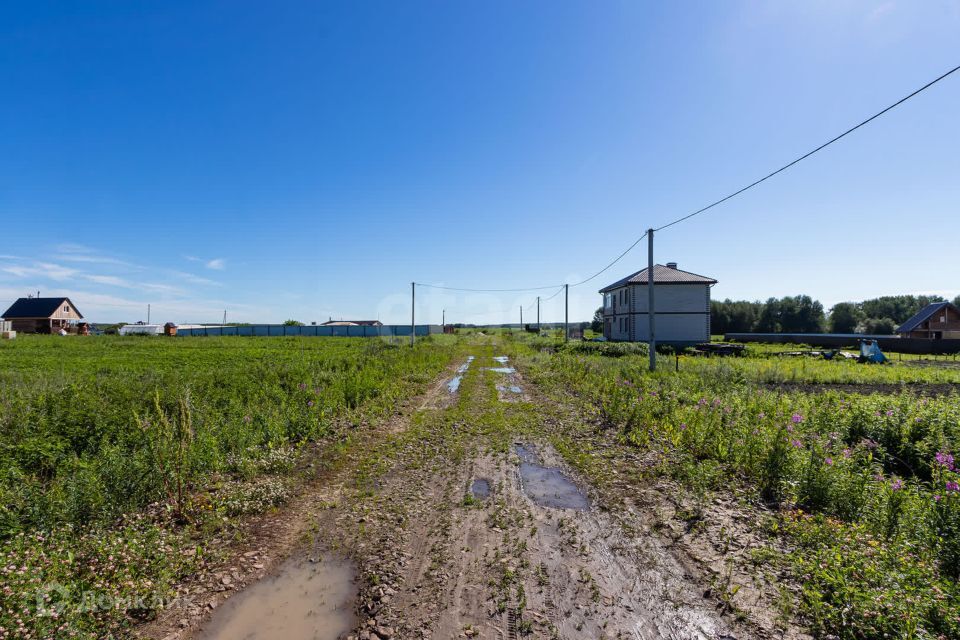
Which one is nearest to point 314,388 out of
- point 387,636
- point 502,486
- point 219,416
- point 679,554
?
point 219,416

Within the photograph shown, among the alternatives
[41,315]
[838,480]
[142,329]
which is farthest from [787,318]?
[41,315]

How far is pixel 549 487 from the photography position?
5727mm

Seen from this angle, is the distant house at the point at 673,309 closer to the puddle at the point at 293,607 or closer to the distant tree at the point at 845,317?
the puddle at the point at 293,607

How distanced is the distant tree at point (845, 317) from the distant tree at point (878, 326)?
1.58 m

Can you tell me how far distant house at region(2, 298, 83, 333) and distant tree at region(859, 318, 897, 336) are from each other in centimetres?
12720

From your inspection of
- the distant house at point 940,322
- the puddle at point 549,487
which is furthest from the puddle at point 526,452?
the distant house at point 940,322

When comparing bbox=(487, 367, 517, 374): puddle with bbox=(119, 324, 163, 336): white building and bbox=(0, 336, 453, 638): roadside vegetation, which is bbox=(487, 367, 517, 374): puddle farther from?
bbox=(119, 324, 163, 336): white building

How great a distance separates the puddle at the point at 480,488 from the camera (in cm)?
536

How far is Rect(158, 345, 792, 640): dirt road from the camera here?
3039mm

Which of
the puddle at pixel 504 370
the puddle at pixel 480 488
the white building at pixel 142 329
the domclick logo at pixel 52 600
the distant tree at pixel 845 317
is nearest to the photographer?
the domclick logo at pixel 52 600

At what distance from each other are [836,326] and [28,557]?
90183mm

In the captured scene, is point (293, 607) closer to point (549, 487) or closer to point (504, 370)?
point (549, 487)

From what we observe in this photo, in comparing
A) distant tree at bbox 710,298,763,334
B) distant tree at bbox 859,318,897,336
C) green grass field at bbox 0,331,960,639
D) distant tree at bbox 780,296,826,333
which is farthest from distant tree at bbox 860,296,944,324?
green grass field at bbox 0,331,960,639

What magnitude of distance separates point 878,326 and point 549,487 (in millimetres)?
81938
